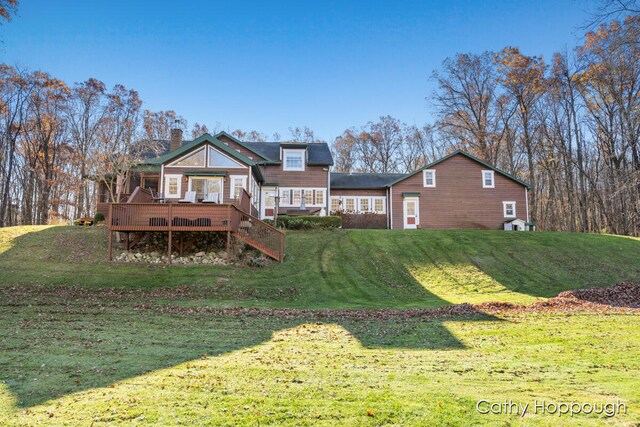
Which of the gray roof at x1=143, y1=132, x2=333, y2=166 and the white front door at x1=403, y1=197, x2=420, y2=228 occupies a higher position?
the gray roof at x1=143, y1=132, x2=333, y2=166

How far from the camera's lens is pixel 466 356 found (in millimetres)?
6453

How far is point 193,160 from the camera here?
2217 centimetres

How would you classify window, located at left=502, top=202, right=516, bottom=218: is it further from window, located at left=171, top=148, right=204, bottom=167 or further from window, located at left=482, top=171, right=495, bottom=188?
window, located at left=171, top=148, right=204, bottom=167

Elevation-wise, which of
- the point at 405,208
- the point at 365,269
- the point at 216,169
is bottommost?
the point at 365,269

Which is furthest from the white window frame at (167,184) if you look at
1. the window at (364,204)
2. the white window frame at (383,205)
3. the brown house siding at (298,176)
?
the white window frame at (383,205)

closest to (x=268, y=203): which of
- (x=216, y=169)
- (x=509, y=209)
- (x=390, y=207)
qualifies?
(x=216, y=169)

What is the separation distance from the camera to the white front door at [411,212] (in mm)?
27984

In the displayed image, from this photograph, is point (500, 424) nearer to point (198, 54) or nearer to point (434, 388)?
point (434, 388)

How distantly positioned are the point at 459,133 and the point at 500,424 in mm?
39230

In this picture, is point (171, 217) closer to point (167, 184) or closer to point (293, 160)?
point (167, 184)

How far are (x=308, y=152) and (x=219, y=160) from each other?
362 inches

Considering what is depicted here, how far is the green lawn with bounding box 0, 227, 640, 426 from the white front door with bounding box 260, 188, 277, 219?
9082 mm

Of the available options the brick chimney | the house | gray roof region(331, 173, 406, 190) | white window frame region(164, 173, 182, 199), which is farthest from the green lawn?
gray roof region(331, 173, 406, 190)

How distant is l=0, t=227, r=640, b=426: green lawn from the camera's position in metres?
4.13
